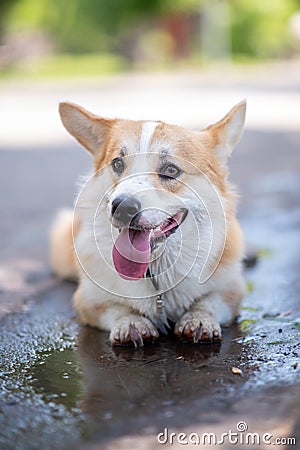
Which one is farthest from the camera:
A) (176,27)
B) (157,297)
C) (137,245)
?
(176,27)

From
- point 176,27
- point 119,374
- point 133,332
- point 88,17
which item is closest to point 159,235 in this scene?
point 133,332

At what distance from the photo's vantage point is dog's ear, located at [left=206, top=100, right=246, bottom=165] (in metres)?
3.57

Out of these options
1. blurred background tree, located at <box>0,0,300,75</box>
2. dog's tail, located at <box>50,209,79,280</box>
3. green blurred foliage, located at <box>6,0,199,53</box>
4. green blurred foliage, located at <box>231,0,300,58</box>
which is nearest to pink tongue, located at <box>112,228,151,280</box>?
dog's tail, located at <box>50,209,79,280</box>

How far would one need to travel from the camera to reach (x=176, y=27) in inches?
1217

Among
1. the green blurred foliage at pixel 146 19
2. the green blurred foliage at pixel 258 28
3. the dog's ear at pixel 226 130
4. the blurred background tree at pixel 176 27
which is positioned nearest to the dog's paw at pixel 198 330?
the dog's ear at pixel 226 130

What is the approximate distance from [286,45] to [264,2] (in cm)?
240

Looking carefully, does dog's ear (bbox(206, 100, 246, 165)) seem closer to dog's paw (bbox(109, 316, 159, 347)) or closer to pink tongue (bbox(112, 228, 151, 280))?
pink tongue (bbox(112, 228, 151, 280))

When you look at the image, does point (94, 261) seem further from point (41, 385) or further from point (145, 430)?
point (145, 430)

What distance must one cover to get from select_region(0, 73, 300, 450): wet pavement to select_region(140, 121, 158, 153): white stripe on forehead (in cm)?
90

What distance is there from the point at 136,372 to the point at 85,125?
1.28 metres

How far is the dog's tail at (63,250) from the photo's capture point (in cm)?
452

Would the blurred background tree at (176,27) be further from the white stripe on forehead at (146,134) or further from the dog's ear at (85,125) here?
the white stripe on forehead at (146,134)

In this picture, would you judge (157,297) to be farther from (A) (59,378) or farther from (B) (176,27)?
(B) (176,27)

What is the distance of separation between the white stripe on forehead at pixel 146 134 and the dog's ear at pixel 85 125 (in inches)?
11.6
